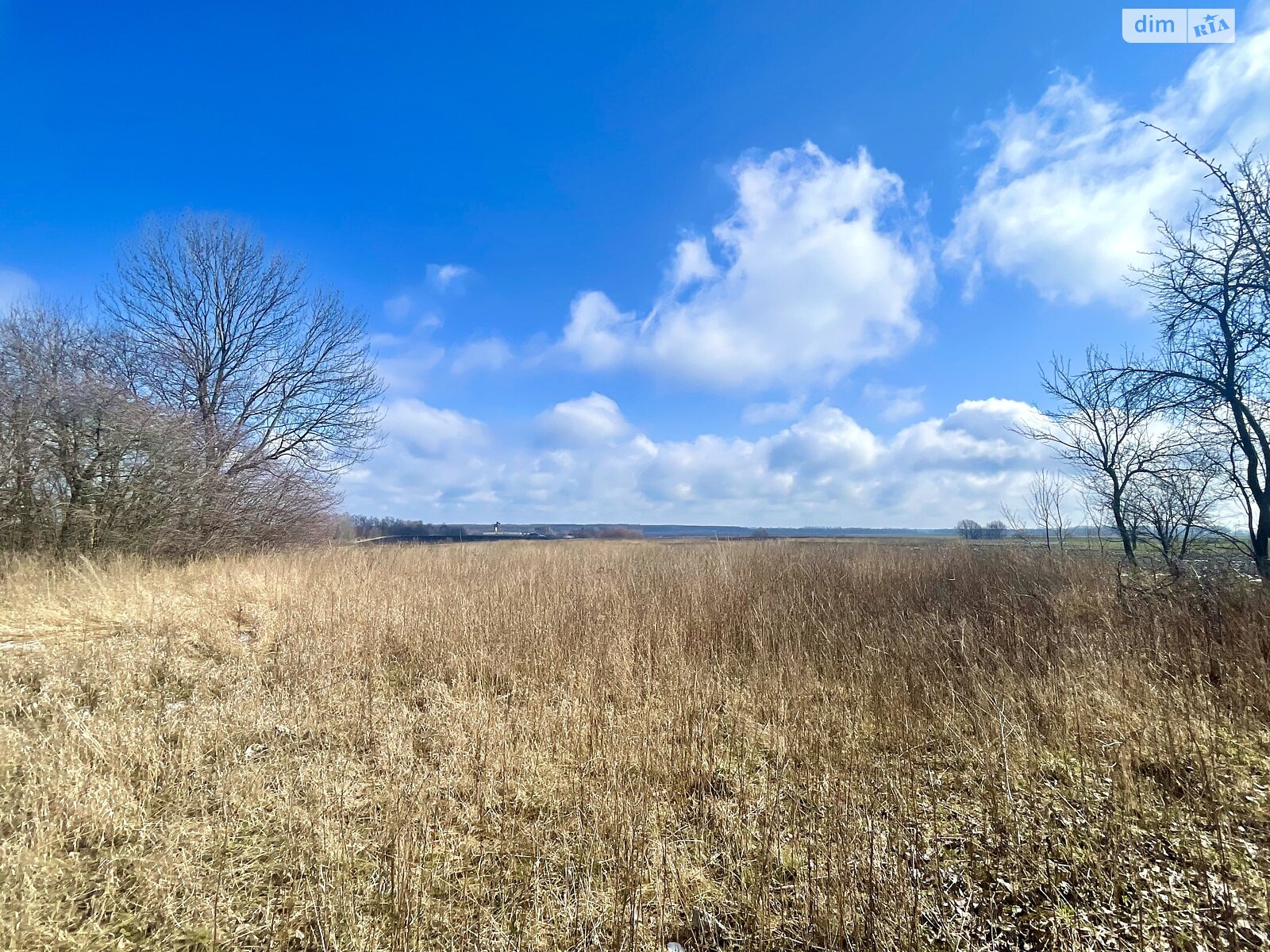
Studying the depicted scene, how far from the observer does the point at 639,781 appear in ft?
9.29

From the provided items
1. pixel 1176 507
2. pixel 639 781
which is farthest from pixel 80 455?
pixel 1176 507

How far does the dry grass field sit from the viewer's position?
1.86 metres

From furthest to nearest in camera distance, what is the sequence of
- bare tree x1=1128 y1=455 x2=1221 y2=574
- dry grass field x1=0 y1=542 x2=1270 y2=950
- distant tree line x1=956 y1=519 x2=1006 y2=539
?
distant tree line x1=956 y1=519 x2=1006 y2=539 → bare tree x1=1128 y1=455 x2=1221 y2=574 → dry grass field x1=0 y1=542 x2=1270 y2=950

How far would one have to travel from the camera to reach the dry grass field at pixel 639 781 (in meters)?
1.86

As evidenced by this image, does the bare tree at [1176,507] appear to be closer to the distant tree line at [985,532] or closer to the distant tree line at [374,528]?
the distant tree line at [985,532]

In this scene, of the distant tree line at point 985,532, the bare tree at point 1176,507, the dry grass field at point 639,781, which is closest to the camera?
the dry grass field at point 639,781

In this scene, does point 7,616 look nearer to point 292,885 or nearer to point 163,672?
point 163,672

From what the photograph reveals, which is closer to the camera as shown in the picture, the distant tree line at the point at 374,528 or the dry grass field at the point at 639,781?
the dry grass field at the point at 639,781

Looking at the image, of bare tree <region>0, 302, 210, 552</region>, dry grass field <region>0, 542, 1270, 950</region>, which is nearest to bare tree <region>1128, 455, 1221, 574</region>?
dry grass field <region>0, 542, 1270, 950</region>

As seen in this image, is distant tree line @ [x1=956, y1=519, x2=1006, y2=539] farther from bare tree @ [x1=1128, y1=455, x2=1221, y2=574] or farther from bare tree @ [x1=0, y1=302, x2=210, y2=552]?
bare tree @ [x1=0, y1=302, x2=210, y2=552]

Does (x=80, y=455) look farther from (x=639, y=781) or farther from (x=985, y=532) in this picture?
(x=985, y=532)

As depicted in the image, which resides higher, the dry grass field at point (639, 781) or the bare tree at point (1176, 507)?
the bare tree at point (1176, 507)

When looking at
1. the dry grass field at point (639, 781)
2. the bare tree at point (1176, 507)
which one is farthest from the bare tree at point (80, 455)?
the bare tree at point (1176, 507)

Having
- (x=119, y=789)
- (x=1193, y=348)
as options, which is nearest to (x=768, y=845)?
(x=119, y=789)
